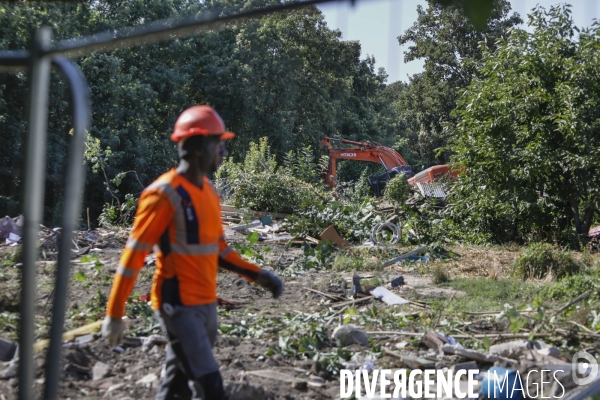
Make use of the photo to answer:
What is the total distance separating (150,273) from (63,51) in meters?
7.98

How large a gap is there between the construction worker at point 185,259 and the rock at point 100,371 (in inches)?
56.8

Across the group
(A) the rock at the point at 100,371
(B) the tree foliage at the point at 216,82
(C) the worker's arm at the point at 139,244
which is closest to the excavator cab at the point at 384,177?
(B) the tree foliage at the point at 216,82

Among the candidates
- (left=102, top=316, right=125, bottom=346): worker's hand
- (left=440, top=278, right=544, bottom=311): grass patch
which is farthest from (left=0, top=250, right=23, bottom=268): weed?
(left=102, top=316, right=125, bottom=346): worker's hand

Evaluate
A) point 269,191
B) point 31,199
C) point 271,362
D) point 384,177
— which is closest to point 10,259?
point 271,362

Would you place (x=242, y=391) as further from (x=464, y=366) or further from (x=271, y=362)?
(x=464, y=366)

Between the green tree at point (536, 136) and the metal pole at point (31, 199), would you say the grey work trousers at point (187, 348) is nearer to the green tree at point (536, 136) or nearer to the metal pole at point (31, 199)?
the metal pole at point (31, 199)

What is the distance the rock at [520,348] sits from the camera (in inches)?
229

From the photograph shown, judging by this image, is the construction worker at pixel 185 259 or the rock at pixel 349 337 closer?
the construction worker at pixel 185 259

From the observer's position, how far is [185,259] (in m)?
3.76

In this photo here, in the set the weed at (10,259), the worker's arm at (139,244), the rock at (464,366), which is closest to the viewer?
the worker's arm at (139,244)

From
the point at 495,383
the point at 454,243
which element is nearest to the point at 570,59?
the point at 454,243

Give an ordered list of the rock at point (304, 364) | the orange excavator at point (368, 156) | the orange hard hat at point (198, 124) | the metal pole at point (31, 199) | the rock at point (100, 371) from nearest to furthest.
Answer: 1. the metal pole at point (31, 199)
2. the orange hard hat at point (198, 124)
3. the rock at point (100, 371)
4. the rock at point (304, 364)
5. the orange excavator at point (368, 156)

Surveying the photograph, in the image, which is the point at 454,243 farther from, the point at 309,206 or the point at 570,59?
the point at 570,59

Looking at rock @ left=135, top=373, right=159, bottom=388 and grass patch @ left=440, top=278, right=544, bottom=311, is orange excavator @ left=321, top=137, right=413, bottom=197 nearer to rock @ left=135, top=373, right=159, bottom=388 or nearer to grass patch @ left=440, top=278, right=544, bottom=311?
grass patch @ left=440, top=278, right=544, bottom=311
